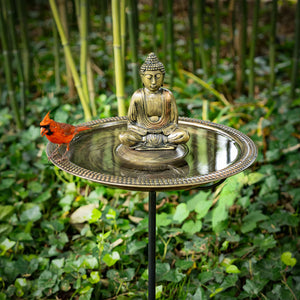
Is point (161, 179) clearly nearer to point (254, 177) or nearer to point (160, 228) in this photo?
point (160, 228)

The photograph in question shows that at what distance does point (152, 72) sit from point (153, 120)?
18 centimetres

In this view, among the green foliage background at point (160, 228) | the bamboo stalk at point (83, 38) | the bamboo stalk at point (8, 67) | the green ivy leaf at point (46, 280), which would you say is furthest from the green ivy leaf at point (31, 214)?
the bamboo stalk at point (8, 67)

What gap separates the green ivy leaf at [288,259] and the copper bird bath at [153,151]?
64cm

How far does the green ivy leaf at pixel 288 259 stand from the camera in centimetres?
188

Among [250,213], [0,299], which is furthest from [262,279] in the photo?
[0,299]

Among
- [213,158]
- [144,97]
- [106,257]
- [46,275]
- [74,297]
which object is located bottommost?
[74,297]

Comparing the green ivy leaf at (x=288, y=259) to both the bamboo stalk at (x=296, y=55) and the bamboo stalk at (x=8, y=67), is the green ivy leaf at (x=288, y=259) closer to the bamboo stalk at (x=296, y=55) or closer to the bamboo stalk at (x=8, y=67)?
the bamboo stalk at (x=296, y=55)

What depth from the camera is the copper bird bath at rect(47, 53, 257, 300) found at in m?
1.35

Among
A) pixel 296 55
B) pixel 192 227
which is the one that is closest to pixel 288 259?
pixel 192 227

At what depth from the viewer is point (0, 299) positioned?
183 centimetres

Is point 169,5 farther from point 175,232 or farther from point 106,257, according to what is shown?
point 106,257

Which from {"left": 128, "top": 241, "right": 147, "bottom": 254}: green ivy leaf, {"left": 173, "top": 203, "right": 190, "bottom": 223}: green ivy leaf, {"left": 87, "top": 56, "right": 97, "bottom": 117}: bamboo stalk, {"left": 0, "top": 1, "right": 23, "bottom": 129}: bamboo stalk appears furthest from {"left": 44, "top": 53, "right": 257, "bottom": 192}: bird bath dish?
{"left": 0, "top": 1, "right": 23, "bottom": 129}: bamboo stalk

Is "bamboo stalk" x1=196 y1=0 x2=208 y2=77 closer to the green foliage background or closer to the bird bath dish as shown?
the green foliage background

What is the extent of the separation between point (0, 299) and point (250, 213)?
130cm
